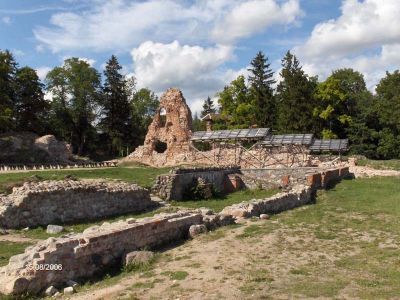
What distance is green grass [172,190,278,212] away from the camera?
22.4 m

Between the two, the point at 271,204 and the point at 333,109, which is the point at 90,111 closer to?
the point at 333,109

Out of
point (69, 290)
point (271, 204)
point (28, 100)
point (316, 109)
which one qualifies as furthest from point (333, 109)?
point (69, 290)

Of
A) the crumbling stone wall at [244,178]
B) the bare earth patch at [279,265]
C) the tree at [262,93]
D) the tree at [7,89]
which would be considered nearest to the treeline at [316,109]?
the tree at [262,93]

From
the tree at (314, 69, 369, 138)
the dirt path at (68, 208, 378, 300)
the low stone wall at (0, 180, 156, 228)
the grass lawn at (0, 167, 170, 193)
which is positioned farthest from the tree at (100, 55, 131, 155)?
the dirt path at (68, 208, 378, 300)

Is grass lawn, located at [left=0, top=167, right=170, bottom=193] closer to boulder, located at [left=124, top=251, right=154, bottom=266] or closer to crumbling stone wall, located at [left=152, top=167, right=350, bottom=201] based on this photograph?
crumbling stone wall, located at [left=152, top=167, right=350, bottom=201]

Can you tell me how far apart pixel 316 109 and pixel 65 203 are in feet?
133

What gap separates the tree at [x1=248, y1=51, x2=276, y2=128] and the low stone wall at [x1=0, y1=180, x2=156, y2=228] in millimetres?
37588

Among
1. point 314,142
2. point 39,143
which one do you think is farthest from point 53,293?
point 39,143

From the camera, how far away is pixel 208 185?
25375 mm

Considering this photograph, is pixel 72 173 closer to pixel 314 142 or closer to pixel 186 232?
pixel 186 232

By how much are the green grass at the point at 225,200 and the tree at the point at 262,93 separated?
3095cm

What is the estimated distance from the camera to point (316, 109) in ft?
175

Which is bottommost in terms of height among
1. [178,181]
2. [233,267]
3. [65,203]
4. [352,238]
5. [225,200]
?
[352,238]

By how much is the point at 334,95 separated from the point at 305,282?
48.1 m
